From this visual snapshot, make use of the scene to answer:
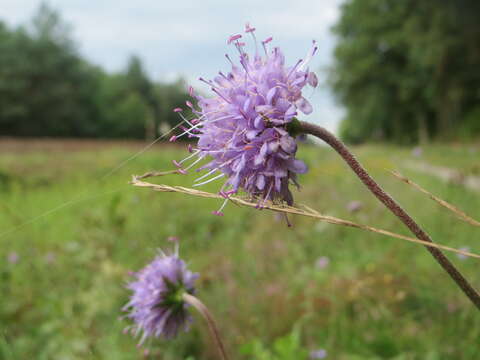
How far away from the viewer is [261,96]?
1.01 m

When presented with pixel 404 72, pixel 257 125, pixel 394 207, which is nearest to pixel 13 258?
pixel 257 125

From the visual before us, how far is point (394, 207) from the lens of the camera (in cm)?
91

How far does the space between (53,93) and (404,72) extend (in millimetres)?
34434

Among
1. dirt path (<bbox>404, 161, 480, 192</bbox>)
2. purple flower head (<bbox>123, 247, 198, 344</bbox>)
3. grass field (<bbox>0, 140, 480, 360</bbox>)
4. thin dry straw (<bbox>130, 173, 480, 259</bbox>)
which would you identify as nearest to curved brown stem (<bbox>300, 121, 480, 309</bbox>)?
thin dry straw (<bbox>130, 173, 480, 259</bbox>)

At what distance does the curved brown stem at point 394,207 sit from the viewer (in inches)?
35.9

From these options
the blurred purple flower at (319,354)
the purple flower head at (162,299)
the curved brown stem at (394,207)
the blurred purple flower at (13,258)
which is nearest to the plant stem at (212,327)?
the purple flower head at (162,299)

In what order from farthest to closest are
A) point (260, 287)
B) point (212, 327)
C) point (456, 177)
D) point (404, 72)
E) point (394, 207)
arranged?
point (404, 72) < point (456, 177) < point (260, 287) < point (212, 327) < point (394, 207)

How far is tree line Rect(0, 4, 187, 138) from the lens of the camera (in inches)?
1656

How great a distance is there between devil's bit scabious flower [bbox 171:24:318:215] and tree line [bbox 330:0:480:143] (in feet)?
72.1

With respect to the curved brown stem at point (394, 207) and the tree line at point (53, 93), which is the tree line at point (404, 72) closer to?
the tree line at point (53, 93)

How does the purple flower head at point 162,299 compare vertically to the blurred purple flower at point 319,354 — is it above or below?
above

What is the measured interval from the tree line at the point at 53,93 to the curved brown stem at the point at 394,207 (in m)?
40.0

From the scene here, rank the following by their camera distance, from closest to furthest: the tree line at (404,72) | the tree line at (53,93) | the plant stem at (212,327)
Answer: the plant stem at (212,327), the tree line at (404,72), the tree line at (53,93)

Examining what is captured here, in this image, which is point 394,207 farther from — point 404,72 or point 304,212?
point 404,72
